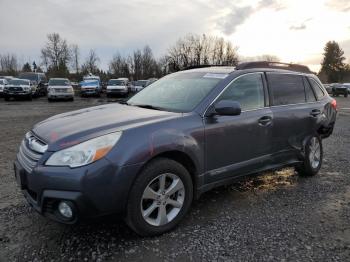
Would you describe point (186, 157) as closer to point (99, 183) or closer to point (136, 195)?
point (136, 195)

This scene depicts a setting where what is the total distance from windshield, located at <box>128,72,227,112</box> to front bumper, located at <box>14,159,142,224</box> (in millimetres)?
1164

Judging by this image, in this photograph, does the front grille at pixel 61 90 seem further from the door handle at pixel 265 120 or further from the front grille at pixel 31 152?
the door handle at pixel 265 120

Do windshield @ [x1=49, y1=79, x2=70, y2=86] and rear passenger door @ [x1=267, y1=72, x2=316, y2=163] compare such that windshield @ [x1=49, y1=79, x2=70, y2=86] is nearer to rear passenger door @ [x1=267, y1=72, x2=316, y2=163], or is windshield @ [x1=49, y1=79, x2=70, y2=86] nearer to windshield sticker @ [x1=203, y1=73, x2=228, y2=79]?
rear passenger door @ [x1=267, y1=72, x2=316, y2=163]

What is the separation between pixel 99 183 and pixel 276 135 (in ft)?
8.47

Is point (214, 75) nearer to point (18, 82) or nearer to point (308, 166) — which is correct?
point (308, 166)

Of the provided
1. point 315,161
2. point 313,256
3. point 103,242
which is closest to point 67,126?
point 103,242

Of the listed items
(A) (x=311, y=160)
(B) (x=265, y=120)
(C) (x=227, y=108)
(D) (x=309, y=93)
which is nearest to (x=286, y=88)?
(D) (x=309, y=93)

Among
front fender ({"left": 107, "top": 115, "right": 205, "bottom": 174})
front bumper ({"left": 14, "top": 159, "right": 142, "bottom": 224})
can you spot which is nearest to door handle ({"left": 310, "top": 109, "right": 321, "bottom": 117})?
front fender ({"left": 107, "top": 115, "right": 205, "bottom": 174})

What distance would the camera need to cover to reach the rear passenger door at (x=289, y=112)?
468 cm

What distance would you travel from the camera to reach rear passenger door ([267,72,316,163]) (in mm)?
4680

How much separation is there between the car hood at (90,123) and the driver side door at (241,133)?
20.2 inches

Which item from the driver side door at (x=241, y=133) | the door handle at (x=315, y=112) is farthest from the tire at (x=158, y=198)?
the door handle at (x=315, y=112)

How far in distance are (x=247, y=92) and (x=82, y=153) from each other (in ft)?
7.50

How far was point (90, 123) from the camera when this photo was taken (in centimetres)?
349
